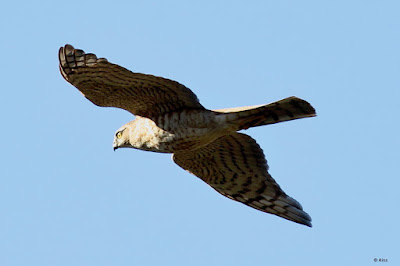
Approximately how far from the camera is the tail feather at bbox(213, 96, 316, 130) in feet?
35.9

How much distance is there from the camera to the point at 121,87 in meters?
11.1

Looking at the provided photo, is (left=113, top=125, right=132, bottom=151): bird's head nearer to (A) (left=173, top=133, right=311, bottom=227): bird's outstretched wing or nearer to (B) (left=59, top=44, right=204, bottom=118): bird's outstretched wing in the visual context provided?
(B) (left=59, top=44, right=204, bottom=118): bird's outstretched wing

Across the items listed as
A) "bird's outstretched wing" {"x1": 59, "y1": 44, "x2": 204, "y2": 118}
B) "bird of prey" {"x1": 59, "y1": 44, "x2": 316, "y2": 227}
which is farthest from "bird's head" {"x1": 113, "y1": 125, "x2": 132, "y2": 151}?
"bird's outstretched wing" {"x1": 59, "y1": 44, "x2": 204, "y2": 118}

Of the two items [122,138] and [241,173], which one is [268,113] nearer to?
[241,173]

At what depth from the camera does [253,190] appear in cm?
1286

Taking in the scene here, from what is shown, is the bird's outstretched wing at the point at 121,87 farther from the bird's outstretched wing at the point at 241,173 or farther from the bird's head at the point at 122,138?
the bird's outstretched wing at the point at 241,173

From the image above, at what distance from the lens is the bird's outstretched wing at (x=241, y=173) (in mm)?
12469

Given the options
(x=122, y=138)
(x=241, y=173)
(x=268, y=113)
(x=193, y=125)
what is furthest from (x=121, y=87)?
(x=241, y=173)

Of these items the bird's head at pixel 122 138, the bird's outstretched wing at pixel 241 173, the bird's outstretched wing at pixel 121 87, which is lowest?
the bird's outstretched wing at pixel 241 173

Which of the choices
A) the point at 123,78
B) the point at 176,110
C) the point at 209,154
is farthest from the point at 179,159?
the point at 123,78

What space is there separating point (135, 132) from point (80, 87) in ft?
4.00

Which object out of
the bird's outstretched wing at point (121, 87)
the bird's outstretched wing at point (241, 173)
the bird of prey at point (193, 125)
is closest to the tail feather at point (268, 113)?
the bird of prey at point (193, 125)

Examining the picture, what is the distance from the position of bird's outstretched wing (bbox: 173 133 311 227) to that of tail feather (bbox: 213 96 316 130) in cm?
96

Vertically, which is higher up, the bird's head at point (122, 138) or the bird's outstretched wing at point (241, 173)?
the bird's head at point (122, 138)
